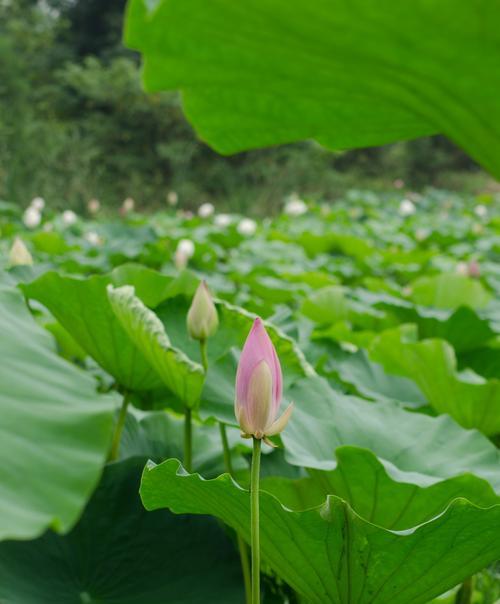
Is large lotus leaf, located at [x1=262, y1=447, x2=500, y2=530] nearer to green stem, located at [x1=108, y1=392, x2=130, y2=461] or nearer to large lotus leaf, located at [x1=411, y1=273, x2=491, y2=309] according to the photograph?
green stem, located at [x1=108, y1=392, x2=130, y2=461]

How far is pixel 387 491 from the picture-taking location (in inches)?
23.9

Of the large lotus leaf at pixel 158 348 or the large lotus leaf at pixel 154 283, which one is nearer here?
the large lotus leaf at pixel 158 348

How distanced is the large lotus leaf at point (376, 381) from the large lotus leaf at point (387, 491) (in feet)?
1.44

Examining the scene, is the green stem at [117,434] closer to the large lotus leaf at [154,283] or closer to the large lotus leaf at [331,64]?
the large lotus leaf at [154,283]

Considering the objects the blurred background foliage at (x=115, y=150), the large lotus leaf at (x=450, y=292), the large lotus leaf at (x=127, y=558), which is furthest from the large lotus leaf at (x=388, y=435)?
the blurred background foliage at (x=115, y=150)

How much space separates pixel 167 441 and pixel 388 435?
226mm

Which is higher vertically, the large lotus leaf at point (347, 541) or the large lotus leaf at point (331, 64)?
the large lotus leaf at point (331, 64)

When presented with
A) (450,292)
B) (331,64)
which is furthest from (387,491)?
(450,292)

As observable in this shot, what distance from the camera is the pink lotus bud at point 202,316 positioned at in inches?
28.4

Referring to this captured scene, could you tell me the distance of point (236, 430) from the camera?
811mm

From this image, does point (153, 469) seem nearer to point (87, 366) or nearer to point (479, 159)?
point (479, 159)

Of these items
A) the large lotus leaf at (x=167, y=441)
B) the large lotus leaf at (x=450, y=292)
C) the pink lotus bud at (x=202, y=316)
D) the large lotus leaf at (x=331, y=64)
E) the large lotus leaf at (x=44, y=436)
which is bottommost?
the large lotus leaf at (x=450, y=292)

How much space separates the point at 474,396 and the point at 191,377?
46 cm

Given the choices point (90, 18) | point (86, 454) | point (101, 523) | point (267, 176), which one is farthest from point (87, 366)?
point (90, 18)
